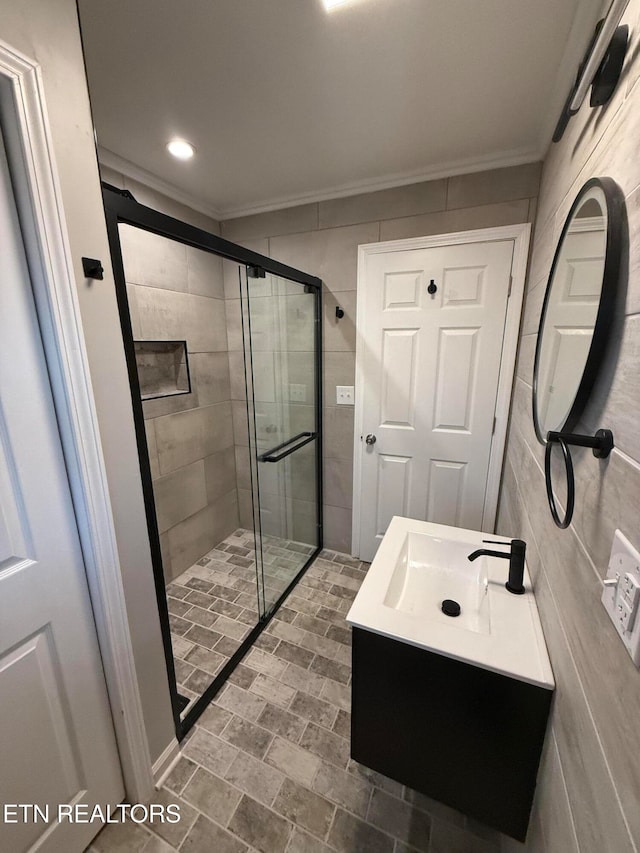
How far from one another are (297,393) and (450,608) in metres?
1.54

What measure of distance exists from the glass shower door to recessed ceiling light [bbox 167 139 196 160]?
61cm

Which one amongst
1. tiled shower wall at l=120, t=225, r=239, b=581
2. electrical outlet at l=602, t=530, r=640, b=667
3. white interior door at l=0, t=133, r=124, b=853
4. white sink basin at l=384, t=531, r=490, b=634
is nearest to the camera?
electrical outlet at l=602, t=530, r=640, b=667

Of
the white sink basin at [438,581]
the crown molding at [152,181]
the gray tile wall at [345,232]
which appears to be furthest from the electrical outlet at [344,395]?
the crown molding at [152,181]

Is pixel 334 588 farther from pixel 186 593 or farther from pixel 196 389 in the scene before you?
pixel 196 389

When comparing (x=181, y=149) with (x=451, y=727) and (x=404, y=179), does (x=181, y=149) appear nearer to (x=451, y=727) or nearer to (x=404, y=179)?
(x=404, y=179)

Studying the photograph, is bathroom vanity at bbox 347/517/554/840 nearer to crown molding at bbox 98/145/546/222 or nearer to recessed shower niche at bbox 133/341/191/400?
recessed shower niche at bbox 133/341/191/400

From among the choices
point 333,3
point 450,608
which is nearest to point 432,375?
point 450,608

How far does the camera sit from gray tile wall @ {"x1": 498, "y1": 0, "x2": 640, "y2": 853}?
0.48 m

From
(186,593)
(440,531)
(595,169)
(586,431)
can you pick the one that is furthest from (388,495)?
(595,169)

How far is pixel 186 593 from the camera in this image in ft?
7.08

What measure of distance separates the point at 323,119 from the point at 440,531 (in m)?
1.76

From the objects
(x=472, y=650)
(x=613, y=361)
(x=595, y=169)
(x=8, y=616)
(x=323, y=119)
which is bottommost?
(x=472, y=650)

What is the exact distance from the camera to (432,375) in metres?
1.96

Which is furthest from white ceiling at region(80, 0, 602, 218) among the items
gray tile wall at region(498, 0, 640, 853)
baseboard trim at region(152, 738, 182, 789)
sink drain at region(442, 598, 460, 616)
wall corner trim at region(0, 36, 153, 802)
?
baseboard trim at region(152, 738, 182, 789)
